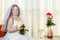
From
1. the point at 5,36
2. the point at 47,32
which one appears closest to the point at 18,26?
the point at 5,36

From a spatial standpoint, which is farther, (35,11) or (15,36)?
(35,11)

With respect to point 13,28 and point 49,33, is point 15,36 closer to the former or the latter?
point 13,28

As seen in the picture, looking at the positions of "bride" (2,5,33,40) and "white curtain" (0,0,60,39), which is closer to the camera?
"bride" (2,5,33,40)

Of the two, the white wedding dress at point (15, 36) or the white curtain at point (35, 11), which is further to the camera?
the white curtain at point (35, 11)

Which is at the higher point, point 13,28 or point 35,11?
point 35,11

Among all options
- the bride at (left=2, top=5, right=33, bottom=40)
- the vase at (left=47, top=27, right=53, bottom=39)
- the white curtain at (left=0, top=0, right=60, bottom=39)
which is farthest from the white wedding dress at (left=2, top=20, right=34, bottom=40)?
the vase at (left=47, top=27, right=53, bottom=39)

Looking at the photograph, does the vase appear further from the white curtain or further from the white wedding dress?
Result: the white wedding dress

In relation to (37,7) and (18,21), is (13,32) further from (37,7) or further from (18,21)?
(37,7)

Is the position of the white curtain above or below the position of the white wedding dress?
above

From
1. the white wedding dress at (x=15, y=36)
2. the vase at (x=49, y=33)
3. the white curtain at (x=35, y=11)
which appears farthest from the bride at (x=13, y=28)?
the vase at (x=49, y=33)

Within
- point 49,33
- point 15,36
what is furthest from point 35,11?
point 15,36

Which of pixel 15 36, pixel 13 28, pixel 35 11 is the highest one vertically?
pixel 35 11

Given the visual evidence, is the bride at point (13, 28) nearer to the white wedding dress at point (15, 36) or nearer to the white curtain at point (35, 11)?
the white wedding dress at point (15, 36)

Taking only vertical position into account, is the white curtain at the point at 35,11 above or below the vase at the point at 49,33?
above
